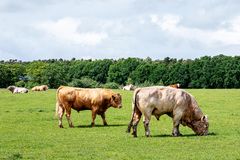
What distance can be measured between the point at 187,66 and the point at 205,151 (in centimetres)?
12627

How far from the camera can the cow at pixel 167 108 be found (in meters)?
22.2

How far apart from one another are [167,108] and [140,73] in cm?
12827

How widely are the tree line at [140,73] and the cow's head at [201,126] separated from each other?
308ft

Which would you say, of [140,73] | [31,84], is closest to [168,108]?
[31,84]

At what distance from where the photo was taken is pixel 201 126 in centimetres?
2278

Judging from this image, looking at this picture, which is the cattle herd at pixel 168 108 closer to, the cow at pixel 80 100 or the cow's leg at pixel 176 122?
the cow's leg at pixel 176 122

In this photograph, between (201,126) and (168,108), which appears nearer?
(168,108)

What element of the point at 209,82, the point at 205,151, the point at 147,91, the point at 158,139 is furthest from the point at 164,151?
the point at 209,82

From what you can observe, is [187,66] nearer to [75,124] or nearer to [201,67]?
[201,67]

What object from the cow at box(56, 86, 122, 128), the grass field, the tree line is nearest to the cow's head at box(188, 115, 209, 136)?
the grass field

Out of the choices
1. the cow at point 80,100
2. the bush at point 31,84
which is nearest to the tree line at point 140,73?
the bush at point 31,84

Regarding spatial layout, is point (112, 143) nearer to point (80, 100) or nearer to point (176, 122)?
point (176, 122)

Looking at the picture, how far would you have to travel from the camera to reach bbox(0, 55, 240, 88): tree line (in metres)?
132

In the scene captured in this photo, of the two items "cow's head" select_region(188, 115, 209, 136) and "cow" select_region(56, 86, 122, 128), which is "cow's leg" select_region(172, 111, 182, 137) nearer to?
"cow's head" select_region(188, 115, 209, 136)
